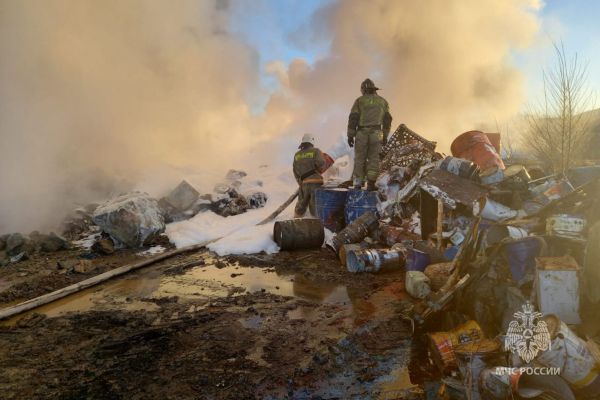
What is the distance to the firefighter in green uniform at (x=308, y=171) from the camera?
6.56m

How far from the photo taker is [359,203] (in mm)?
5789

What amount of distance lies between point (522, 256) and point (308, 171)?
430 centimetres

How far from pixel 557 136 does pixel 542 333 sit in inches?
423

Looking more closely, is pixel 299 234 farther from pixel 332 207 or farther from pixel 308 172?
pixel 308 172

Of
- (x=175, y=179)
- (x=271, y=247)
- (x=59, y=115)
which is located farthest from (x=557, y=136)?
(x=59, y=115)

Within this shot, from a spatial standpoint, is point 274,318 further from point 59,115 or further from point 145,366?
point 59,115

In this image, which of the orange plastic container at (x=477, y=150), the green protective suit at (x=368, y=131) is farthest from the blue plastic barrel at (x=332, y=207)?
the orange plastic container at (x=477, y=150)

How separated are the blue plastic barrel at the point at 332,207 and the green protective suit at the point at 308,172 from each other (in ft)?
1.31

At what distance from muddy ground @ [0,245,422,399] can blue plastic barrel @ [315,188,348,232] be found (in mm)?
1576

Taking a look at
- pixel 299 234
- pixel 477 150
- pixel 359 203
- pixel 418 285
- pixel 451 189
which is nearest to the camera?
pixel 418 285

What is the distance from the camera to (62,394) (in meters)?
2.20

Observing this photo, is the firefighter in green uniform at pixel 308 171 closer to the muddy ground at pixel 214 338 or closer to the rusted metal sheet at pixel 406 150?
the rusted metal sheet at pixel 406 150

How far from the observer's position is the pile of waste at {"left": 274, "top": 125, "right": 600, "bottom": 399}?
1.84m

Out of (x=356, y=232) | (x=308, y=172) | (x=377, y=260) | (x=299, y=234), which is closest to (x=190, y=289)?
(x=299, y=234)
